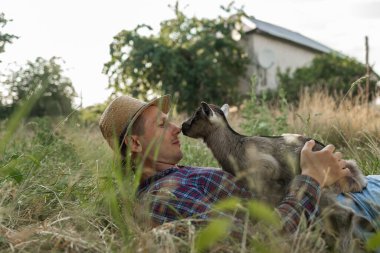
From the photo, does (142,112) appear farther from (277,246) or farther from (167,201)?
(277,246)

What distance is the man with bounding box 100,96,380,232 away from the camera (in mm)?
2566

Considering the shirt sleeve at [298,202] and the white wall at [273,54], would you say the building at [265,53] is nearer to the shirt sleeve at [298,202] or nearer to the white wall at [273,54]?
the white wall at [273,54]

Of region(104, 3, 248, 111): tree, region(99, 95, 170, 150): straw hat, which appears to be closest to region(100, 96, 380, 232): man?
region(99, 95, 170, 150): straw hat

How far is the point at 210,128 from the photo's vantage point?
13.5 ft

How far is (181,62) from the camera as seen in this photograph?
2358 centimetres

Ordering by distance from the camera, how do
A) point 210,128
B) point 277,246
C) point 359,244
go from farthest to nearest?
point 210,128 < point 359,244 < point 277,246

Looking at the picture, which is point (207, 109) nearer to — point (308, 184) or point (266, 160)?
point (266, 160)

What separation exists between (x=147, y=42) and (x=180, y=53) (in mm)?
1740

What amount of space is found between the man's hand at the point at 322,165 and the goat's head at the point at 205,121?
113cm

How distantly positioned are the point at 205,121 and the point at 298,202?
1710 millimetres

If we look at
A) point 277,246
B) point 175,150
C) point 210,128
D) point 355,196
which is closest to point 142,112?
point 175,150

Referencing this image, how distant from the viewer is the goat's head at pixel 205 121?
409 cm

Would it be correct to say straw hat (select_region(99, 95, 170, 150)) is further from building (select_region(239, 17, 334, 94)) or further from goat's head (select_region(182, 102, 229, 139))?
building (select_region(239, 17, 334, 94))

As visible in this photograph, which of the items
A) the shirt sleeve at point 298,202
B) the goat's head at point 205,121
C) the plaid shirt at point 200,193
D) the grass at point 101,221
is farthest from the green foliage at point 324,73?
the shirt sleeve at point 298,202
